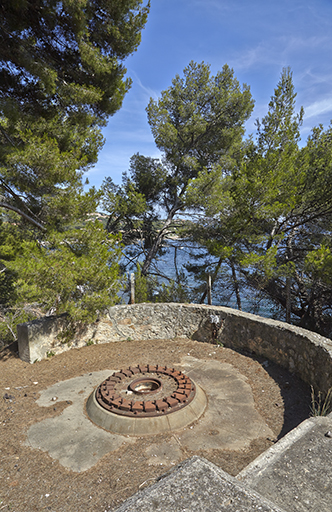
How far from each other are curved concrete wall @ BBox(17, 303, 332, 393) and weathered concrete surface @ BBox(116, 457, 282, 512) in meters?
3.68

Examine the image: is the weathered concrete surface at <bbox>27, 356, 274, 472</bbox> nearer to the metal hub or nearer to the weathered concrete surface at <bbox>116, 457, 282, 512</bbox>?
the metal hub

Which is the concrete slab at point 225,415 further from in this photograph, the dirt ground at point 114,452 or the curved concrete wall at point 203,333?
the curved concrete wall at point 203,333

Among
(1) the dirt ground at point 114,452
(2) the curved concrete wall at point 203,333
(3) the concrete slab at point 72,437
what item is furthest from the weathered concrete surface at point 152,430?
(2) the curved concrete wall at point 203,333

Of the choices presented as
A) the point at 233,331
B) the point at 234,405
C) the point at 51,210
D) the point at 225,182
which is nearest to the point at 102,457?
the point at 234,405

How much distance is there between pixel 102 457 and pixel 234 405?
7.66 ft

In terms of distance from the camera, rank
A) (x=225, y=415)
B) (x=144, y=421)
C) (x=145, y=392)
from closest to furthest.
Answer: (x=144, y=421)
(x=225, y=415)
(x=145, y=392)

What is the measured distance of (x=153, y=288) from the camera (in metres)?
12.8

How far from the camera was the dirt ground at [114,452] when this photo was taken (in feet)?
10.1

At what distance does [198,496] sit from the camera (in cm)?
183

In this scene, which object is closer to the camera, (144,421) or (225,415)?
(144,421)

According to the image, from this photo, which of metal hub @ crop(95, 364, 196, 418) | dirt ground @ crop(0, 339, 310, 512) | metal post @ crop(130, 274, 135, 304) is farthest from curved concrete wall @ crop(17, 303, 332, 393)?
metal hub @ crop(95, 364, 196, 418)

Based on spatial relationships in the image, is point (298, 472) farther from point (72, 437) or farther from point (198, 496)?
point (72, 437)

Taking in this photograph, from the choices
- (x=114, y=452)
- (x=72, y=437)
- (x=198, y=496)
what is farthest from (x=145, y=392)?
(x=198, y=496)

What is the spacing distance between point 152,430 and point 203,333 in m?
3.94
